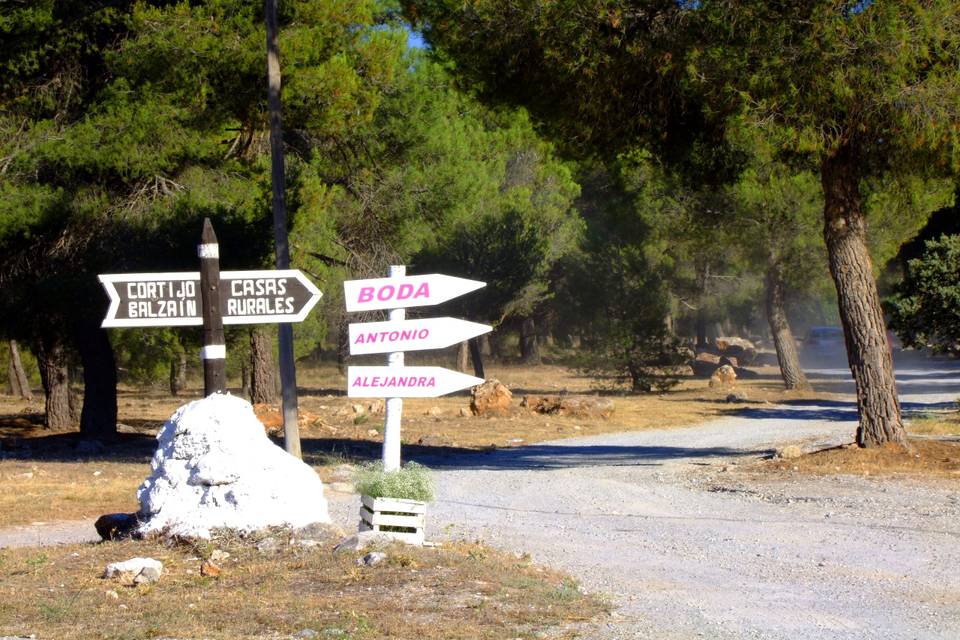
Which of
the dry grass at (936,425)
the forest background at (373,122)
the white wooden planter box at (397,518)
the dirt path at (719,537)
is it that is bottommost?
the dirt path at (719,537)

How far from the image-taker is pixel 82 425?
20.9 metres

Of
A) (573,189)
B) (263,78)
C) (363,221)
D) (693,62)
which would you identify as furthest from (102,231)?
(573,189)

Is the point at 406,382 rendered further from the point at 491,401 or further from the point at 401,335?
the point at 491,401

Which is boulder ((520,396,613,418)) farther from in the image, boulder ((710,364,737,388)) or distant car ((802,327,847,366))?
distant car ((802,327,847,366))

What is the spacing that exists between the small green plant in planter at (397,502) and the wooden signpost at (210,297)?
147 cm

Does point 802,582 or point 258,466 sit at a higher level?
point 258,466

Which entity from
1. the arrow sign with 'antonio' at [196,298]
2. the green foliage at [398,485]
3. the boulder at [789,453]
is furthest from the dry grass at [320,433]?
the boulder at [789,453]

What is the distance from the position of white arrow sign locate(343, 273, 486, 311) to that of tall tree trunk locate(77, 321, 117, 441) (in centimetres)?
1296

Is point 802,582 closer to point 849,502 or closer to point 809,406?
point 849,502

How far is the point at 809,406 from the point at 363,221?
43.5ft

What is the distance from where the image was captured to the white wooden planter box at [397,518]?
8344 millimetres

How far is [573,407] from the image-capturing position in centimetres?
2680

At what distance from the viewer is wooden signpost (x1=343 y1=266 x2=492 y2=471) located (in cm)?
843

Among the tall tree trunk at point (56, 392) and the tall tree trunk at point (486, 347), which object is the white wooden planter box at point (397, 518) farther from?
the tall tree trunk at point (486, 347)
